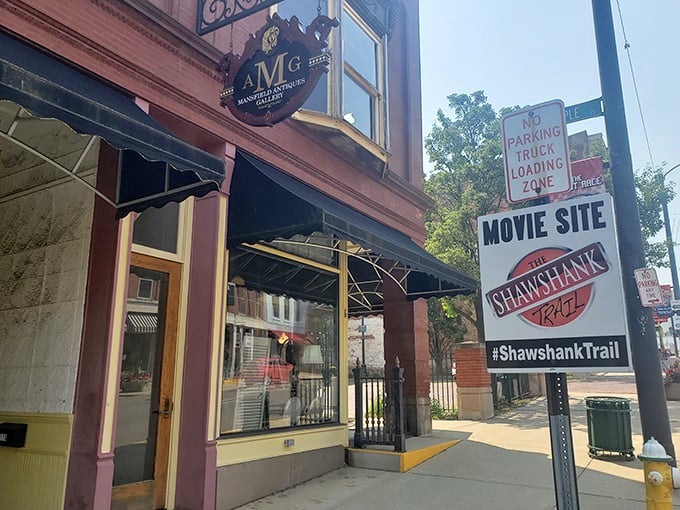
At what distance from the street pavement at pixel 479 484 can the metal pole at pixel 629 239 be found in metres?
0.92

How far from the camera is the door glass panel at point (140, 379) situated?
5.50m

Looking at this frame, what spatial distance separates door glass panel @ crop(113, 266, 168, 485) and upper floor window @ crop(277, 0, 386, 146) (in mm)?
3699

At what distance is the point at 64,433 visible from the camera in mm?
4844

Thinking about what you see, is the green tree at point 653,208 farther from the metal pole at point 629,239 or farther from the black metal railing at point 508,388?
the metal pole at point 629,239

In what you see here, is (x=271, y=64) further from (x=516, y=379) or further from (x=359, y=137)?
(x=516, y=379)

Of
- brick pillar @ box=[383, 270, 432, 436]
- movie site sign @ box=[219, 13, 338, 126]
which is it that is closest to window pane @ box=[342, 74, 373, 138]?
brick pillar @ box=[383, 270, 432, 436]

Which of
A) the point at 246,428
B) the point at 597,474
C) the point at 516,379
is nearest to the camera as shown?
the point at 246,428

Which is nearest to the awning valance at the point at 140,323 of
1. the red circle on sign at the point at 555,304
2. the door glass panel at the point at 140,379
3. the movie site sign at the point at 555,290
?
the door glass panel at the point at 140,379

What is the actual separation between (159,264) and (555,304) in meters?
4.31

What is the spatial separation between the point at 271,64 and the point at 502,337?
12.4 ft

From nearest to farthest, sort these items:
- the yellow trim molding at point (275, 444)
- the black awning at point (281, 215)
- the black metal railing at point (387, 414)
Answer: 1. the black awning at point (281, 215)
2. the yellow trim molding at point (275, 444)
3. the black metal railing at point (387, 414)

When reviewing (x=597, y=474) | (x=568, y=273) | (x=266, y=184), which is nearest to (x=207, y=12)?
(x=266, y=184)

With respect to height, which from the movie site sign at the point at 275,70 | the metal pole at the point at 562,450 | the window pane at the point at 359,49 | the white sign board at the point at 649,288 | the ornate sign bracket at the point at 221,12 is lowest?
the metal pole at the point at 562,450

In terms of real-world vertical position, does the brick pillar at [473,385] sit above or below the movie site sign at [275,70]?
below
